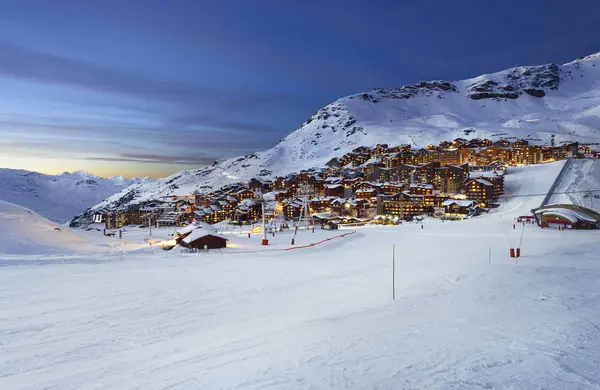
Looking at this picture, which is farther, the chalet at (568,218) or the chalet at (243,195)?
the chalet at (243,195)

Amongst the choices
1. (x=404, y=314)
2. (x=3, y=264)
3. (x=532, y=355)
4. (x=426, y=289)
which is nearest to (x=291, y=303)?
(x=404, y=314)

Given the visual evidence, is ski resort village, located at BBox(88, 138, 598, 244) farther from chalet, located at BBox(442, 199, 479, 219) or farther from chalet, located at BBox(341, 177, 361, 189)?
chalet, located at BBox(442, 199, 479, 219)

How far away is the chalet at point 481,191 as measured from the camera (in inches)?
2842

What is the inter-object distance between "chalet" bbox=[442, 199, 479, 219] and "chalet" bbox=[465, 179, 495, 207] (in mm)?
7336

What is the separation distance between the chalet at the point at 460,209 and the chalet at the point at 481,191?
289 inches

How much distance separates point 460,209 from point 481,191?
38.4 feet

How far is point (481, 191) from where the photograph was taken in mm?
72875

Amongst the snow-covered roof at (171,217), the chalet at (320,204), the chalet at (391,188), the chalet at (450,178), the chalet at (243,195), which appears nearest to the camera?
the chalet at (450,178)

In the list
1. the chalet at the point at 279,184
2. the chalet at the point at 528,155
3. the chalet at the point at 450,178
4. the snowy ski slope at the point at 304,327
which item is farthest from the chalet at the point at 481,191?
the chalet at the point at 279,184

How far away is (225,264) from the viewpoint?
21297mm

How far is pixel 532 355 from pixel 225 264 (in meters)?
17.1

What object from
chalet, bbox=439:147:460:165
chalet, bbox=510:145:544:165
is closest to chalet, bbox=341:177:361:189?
chalet, bbox=439:147:460:165

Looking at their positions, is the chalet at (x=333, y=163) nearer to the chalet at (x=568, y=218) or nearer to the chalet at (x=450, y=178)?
the chalet at (x=450, y=178)

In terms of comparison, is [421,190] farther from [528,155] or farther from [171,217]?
[171,217]
